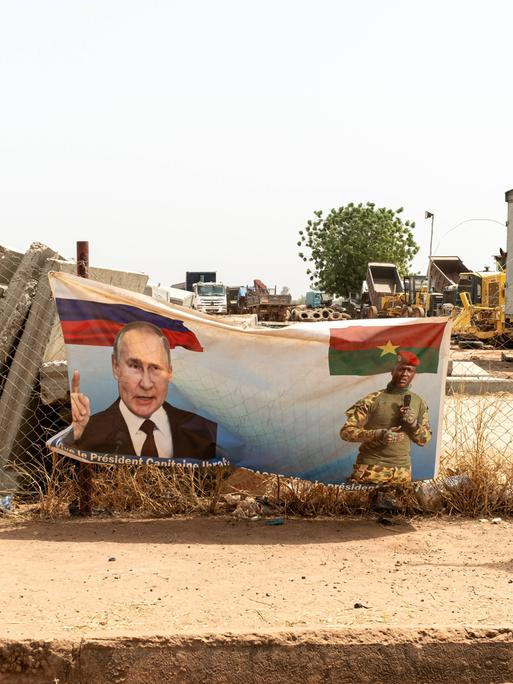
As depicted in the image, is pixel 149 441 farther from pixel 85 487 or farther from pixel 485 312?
pixel 485 312

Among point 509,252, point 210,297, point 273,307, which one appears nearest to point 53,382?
point 509,252

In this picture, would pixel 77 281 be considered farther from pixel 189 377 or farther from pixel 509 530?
pixel 509 530

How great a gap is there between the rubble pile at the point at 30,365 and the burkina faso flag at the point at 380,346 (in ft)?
7.12

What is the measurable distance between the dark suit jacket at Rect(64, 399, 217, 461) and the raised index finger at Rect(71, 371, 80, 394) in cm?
21

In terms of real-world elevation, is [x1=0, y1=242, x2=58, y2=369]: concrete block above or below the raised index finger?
above

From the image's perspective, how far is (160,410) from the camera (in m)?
6.26

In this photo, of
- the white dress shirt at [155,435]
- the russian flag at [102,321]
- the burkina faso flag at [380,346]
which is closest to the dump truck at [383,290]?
the burkina faso flag at [380,346]

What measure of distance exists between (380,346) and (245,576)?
2004 millimetres

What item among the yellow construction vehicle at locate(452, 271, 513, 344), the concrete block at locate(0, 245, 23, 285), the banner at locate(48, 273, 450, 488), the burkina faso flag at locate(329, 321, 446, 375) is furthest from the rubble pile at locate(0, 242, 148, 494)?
the yellow construction vehicle at locate(452, 271, 513, 344)

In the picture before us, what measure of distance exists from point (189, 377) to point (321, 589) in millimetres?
2048

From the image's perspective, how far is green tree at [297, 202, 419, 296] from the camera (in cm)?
6962

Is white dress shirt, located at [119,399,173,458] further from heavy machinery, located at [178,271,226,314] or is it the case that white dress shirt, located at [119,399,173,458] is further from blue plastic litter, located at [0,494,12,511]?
heavy machinery, located at [178,271,226,314]

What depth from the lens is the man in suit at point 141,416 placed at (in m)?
6.24

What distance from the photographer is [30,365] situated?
710cm
